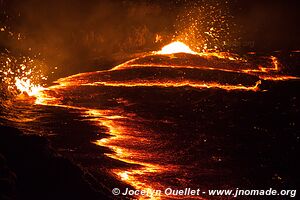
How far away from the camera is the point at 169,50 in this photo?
64.0 feet

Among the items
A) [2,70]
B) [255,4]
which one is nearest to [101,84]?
[2,70]

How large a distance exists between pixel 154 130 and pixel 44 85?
623 centimetres

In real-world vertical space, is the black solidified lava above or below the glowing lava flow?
below

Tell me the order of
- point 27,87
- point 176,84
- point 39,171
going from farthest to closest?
point 176,84
point 27,87
point 39,171

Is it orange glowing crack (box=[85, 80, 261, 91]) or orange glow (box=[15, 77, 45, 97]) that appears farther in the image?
orange glowing crack (box=[85, 80, 261, 91])

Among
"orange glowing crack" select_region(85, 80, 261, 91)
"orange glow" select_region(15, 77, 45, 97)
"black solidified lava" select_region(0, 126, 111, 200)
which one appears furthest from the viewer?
"orange glowing crack" select_region(85, 80, 261, 91)

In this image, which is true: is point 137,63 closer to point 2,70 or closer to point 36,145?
point 2,70
